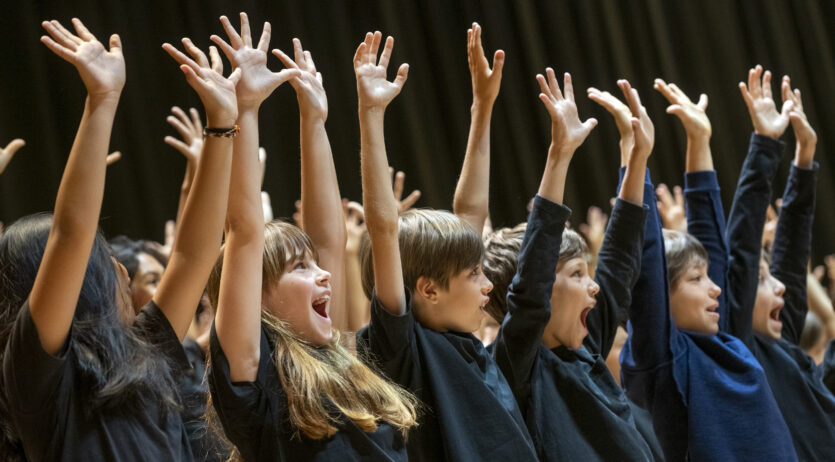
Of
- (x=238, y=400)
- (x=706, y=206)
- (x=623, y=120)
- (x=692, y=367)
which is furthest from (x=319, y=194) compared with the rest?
(x=706, y=206)

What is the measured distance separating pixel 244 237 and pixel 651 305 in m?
1.09

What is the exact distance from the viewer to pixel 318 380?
54.2 inches

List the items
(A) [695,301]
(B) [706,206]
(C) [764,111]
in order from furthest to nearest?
(C) [764,111] < (B) [706,206] < (A) [695,301]

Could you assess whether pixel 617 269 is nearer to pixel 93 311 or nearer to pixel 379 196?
pixel 379 196

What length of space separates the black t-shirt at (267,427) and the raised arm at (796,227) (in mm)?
1683

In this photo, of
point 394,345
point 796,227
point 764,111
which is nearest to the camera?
point 394,345

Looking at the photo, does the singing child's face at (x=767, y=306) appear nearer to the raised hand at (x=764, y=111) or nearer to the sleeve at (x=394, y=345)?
the raised hand at (x=764, y=111)

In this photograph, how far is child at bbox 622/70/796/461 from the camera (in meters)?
2.02

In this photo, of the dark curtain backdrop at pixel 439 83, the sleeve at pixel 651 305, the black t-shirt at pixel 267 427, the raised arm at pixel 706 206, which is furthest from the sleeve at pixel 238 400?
the dark curtain backdrop at pixel 439 83

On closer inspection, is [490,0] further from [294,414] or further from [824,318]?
[294,414]

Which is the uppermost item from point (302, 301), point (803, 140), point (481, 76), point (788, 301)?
point (481, 76)

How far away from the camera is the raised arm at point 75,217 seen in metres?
1.18

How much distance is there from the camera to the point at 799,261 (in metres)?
2.65

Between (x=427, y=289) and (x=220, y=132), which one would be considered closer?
(x=220, y=132)
